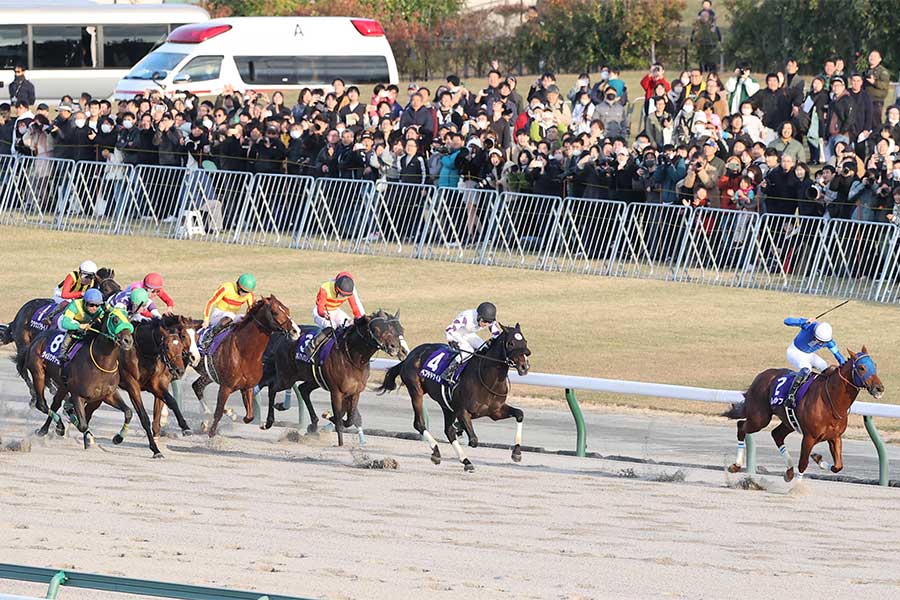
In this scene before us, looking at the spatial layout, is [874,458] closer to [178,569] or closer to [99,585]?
[178,569]

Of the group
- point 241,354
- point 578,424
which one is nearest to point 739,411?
point 578,424

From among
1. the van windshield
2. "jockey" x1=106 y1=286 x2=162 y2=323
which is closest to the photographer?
"jockey" x1=106 y1=286 x2=162 y2=323

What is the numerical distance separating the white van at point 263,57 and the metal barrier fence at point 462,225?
862cm

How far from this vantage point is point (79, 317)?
50.4ft

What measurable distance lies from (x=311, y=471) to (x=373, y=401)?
3513mm

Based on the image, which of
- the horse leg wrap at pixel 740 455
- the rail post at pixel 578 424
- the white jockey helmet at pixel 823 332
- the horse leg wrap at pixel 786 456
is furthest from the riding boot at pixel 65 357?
the white jockey helmet at pixel 823 332

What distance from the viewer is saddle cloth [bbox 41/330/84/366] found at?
15.3 m

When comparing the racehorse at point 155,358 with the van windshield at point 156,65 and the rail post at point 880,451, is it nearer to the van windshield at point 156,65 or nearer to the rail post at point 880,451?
the rail post at point 880,451

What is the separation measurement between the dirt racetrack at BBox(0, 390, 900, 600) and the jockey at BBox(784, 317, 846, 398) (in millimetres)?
892

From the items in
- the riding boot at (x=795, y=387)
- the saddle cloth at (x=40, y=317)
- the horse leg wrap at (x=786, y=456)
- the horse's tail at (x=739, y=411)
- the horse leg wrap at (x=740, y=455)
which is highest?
the riding boot at (x=795, y=387)

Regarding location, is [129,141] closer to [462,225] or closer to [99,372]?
[462,225]

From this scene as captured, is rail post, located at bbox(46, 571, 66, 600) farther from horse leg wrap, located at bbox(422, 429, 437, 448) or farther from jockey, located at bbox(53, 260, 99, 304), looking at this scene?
jockey, located at bbox(53, 260, 99, 304)

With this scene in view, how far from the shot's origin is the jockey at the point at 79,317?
49.9 feet

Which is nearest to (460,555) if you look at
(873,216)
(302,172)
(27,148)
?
(873,216)
